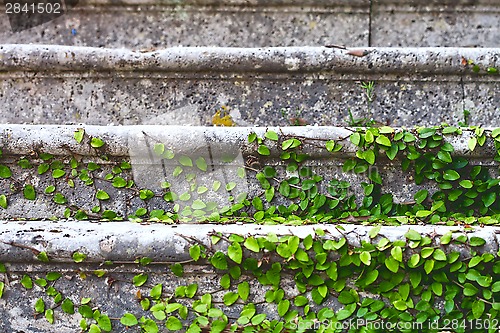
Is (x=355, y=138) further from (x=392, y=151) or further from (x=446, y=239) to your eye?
(x=446, y=239)

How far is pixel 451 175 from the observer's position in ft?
6.01

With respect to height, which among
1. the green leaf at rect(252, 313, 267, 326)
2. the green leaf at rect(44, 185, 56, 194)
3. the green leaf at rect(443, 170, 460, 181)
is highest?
the green leaf at rect(443, 170, 460, 181)

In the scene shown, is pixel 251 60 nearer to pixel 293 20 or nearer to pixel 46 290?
pixel 293 20

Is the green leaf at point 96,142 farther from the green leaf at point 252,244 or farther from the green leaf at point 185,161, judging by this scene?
the green leaf at point 252,244

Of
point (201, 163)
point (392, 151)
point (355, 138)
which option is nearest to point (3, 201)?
point (201, 163)

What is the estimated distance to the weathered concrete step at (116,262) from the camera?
5.25 ft

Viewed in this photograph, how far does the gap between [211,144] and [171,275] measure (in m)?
0.48

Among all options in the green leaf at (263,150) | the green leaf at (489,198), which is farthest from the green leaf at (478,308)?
the green leaf at (263,150)

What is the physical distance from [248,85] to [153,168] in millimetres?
662

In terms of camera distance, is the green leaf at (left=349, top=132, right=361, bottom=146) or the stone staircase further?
the green leaf at (left=349, top=132, right=361, bottom=146)

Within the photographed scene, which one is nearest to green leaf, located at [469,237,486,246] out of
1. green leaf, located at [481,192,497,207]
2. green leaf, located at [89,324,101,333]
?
green leaf, located at [481,192,497,207]

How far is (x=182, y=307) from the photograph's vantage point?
162 centimetres

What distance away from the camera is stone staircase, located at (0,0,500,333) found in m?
1.63

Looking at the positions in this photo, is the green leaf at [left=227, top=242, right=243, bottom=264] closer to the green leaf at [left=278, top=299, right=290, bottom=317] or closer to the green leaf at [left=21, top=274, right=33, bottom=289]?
the green leaf at [left=278, top=299, right=290, bottom=317]
